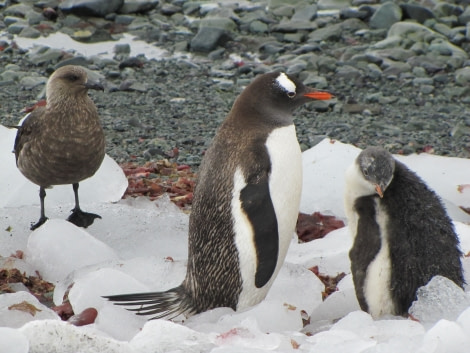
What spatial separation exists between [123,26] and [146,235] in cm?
629

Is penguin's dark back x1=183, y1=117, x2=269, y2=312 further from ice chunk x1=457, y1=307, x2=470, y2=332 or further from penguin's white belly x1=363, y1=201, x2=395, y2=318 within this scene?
ice chunk x1=457, y1=307, x2=470, y2=332

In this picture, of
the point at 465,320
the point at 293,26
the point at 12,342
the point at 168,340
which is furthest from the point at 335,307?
the point at 293,26

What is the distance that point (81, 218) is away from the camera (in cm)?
514

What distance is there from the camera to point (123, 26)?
10969 millimetres

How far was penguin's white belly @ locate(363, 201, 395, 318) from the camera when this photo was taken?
3826mm

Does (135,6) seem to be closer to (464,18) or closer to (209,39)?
(209,39)

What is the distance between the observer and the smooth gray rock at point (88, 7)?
35.9 ft

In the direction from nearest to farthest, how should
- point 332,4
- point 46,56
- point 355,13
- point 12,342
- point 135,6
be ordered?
point 12,342
point 46,56
point 355,13
point 135,6
point 332,4

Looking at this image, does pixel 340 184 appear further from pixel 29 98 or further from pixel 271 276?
pixel 29 98

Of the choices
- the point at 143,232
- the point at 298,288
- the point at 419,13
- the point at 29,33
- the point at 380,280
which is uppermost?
the point at 380,280

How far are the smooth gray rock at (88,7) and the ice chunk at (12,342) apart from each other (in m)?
8.24

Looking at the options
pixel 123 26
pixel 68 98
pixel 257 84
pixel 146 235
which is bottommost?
pixel 123 26

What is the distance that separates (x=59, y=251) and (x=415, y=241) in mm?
1780

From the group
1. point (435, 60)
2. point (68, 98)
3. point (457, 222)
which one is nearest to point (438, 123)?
point (435, 60)
